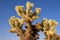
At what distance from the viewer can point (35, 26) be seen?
16.6m

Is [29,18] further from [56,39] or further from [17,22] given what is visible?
[56,39]

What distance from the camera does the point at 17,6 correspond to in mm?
16281

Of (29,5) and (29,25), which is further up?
(29,5)

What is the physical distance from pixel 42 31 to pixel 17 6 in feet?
7.74

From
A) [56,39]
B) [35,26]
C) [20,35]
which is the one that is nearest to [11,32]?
[20,35]

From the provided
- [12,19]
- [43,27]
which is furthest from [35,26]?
[12,19]

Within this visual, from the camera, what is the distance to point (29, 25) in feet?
54.2

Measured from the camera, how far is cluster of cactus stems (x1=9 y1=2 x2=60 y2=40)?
1619cm

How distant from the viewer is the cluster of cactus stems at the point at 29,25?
16188 millimetres

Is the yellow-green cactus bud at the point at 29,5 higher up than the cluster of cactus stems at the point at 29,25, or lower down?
higher up

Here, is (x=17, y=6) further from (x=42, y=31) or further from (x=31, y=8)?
(x=42, y=31)

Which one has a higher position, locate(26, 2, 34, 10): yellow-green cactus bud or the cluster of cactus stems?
locate(26, 2, 34, 10): yellow-green cactus bud

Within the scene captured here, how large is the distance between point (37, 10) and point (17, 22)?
60.3 inches

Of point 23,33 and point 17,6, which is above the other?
point 17,6
